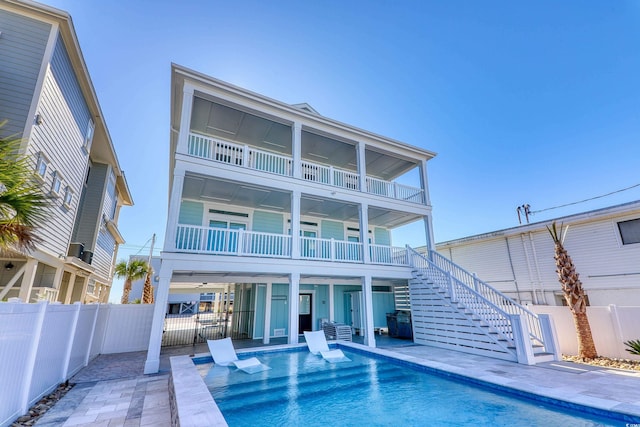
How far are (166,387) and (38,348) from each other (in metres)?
2.52

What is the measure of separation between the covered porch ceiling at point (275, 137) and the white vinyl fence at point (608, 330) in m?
8.36

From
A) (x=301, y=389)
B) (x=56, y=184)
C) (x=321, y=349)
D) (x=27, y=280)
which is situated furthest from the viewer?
(x=56, y=184)

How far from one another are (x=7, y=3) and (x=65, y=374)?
979 cm

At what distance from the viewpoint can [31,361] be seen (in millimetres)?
4262

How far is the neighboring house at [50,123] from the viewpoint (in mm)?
7195

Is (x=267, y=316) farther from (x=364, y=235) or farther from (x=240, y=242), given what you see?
(x=364, y=235)

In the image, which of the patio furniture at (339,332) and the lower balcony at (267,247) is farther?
the patio furniture at (339,332)

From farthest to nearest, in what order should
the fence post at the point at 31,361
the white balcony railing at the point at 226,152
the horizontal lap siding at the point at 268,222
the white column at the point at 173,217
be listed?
the horizontal lap siding at the point at 268,222
the white balcony railing at the point at 226,152
the white column at the point at 173,217
the fence post at the point at 31,361

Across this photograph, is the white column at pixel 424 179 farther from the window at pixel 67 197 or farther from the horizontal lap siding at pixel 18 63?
the window at pixel 67 197

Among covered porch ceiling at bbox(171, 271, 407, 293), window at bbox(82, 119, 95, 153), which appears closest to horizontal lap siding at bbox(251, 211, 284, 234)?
covered porch ceiling at bbox(171, 271, 407, 293)

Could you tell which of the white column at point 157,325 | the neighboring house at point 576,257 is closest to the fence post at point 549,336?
the neighboring house at point 576,257

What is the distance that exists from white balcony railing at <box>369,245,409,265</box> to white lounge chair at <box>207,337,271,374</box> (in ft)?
20.8

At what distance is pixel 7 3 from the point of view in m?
7.48

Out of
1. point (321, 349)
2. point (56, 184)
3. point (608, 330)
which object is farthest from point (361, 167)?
point (56, 184)
